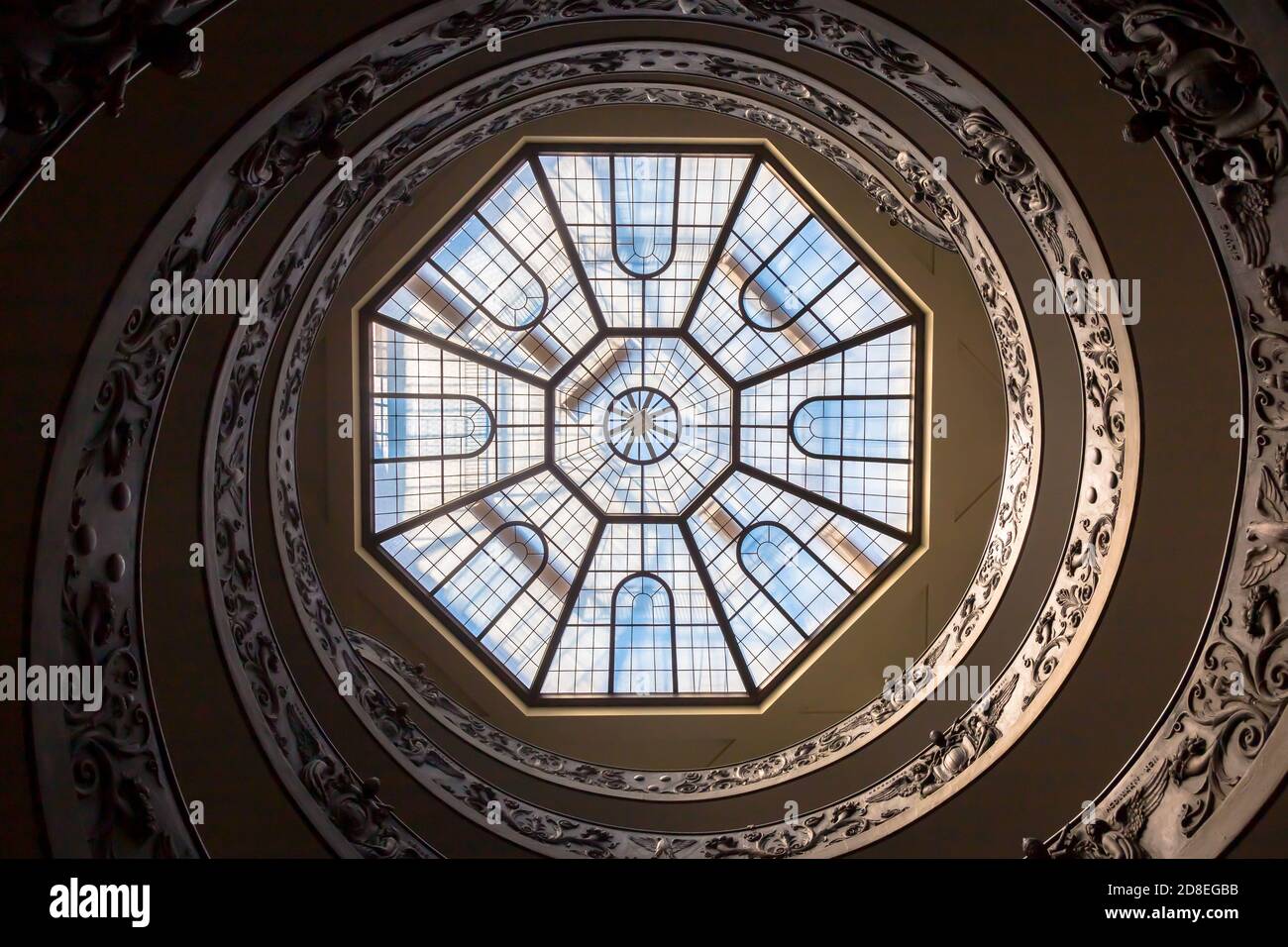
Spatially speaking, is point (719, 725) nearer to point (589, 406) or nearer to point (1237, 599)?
point (589, 406)

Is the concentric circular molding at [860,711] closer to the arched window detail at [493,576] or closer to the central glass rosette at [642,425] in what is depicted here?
the arched window detail at [493,576]

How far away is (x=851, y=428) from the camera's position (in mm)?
16297

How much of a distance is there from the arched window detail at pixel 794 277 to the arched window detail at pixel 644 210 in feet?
6.10

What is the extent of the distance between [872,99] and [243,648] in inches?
376

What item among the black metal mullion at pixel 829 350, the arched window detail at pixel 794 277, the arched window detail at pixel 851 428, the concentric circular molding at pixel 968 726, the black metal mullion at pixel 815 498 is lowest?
the concentric circular molding at pixel 968 726

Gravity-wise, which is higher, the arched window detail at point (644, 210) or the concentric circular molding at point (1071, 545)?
the arched window detail at point (644, 210)

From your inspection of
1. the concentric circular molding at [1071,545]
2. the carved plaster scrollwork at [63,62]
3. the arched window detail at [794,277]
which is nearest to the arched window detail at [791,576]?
the arched window detail at [794,277]

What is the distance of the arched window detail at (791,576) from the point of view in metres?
16.3

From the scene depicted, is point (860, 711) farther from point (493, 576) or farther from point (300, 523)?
point (300, 523)

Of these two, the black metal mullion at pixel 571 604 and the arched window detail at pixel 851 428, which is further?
the black metal mullion at pixel 571 604

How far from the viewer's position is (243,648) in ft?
30.2

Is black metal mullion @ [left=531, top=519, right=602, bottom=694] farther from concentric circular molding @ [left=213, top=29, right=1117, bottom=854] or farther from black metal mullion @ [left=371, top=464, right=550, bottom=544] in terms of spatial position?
A: concentric circular molding @ [left=213, top=29, right=1117, bottom=854]

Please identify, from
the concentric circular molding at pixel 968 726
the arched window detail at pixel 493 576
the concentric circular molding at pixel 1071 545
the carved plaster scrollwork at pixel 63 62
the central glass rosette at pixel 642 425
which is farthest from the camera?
the central glass rosette at pixel 642 425
